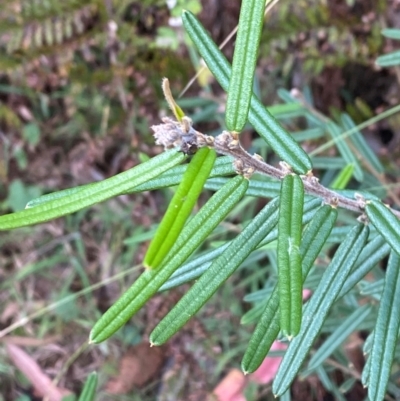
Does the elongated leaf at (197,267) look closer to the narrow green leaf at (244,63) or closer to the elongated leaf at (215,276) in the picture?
the elongated leaf at (215,276)

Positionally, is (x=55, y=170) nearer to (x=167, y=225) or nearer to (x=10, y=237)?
(x=10, y=237)

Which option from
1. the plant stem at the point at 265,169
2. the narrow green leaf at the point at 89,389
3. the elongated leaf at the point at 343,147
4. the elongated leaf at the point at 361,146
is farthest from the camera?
the elongated leaf at the point at 361,146

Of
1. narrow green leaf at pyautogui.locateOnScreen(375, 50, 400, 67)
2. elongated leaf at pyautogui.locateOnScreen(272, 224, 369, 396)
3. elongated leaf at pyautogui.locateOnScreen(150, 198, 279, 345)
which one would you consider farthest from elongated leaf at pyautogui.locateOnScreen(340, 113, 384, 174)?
elongated leaf at pyautogui.locateOnScreen(150, 198, 279, 345)

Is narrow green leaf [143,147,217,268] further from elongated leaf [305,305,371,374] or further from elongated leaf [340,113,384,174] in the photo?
elongated leaf [340,113,384,174]

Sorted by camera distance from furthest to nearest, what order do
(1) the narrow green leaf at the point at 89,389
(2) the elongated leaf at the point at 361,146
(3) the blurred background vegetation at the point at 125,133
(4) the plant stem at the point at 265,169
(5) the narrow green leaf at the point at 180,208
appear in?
(3) the blurred background vegetation at the point at 125,133
(2) the elongated leaf at the point at 361,146
(1) the narrow green leaf at the point at 89,389
(4) the plant stem at the point at 265,169
(5) the narrow green leaf at the point at 180,208

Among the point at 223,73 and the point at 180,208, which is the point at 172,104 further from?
the point at 223,73

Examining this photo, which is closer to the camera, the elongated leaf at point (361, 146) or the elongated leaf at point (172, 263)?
the elongated leaf at point (172, 263)

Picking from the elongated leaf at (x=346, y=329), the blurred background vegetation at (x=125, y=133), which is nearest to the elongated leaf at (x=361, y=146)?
the blurred background vegetation at (x=125, y=133)
